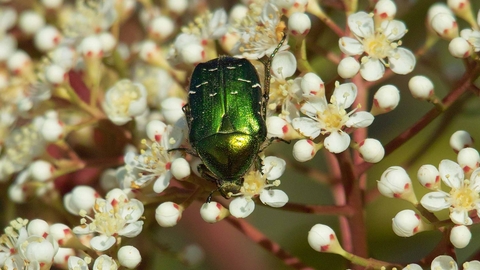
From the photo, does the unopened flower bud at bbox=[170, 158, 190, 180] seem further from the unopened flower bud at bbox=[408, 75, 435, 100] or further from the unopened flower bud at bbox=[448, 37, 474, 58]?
the unopened flower bud at bbox=[448, 37, 474, 58]

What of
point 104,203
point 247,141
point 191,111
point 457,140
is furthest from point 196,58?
point 457,140

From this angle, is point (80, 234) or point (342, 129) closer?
point (342, 129)

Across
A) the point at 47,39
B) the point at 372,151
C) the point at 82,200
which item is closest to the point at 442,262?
the point at 372,151

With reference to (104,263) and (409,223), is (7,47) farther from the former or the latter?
(409,223)

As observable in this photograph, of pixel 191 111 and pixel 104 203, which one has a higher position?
pixel 191 111

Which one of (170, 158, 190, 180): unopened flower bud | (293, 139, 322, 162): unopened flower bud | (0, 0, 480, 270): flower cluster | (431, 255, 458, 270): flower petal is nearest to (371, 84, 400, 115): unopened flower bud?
(0, 0, 480, 270): flower cluster

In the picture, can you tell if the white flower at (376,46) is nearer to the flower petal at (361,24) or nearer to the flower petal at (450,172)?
the flower petal at (361,24)

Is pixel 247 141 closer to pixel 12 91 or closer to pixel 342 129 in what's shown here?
pixel 342 129
